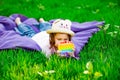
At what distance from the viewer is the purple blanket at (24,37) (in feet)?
→ 15.2

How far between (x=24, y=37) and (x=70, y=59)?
115cm

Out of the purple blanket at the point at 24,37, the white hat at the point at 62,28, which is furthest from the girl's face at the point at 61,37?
the purple blanket at the point at 24,37

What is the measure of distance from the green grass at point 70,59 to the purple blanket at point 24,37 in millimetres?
118

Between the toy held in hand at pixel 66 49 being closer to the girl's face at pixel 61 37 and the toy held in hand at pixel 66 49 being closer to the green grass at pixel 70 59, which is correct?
the green grass at pixel 70 59

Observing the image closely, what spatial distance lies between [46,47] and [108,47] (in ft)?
2.46

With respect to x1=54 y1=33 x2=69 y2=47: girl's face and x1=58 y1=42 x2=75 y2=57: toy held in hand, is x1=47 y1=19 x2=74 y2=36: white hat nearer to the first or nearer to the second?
x1=54 y1=33 x2=69 y2=47: girl's face

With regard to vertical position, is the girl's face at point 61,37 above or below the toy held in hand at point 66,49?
above

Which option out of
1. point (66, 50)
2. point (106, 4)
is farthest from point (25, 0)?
point (66, 50)

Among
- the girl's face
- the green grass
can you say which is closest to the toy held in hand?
the green grass

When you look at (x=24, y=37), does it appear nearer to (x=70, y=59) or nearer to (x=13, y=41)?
(x=13, y=41)

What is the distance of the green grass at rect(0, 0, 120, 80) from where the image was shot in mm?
3441

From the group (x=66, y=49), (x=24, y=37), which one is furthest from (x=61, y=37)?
(x=24, y=37)

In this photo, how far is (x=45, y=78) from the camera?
3303mm

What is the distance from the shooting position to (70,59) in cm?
394
